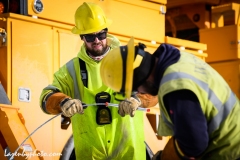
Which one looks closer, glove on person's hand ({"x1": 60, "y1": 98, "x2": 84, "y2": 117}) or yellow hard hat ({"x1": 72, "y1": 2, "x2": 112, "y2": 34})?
glove on person's hand ({"x1": 60, "y1": 98, "x2": 84, "y2": 117})

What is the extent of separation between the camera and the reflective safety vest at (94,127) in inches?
257

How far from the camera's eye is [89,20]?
6.72 m

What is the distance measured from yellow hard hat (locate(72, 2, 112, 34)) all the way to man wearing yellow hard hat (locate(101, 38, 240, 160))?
180 cm

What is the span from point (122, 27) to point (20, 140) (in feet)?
6.51

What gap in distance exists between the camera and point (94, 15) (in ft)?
22.3

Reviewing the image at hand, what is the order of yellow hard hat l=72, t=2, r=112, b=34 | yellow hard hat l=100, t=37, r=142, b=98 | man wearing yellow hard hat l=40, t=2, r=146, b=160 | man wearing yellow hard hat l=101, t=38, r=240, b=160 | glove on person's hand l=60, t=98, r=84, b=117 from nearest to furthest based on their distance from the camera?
man wearing yellow hard hat l=101, t=38, r=240, b=160, yellow hard hat l=100, t=37, r=142, b=98, glove on person's hand l=60, t=98, r=84, b=117, man wearing yellow hard hat l=40, t=2, r=146, b=160, yellow hard hat l=72, t=2, r=112, b=34

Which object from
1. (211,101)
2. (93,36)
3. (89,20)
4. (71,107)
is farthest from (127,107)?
(211,101)

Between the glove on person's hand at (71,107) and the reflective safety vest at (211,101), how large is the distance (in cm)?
136

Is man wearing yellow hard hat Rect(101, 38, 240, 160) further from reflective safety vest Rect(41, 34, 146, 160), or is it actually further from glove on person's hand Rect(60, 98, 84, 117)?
reflective safety vest Rect(41, 34, 146, 160)

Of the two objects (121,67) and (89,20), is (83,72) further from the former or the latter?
(121,67)

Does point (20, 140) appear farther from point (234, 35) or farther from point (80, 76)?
point (234, 35)

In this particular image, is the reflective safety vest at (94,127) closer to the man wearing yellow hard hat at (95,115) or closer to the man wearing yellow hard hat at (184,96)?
the man wearing yellow hard hat at (95,115)

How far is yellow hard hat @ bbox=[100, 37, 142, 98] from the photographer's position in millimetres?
4688

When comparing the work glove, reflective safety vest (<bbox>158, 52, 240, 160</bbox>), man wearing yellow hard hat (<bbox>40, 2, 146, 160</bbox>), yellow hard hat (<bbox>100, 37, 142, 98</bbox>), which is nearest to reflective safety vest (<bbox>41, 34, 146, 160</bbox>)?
man wearing yellow hard hat (<bbox>40, 2, 146, 160</bbox>)
